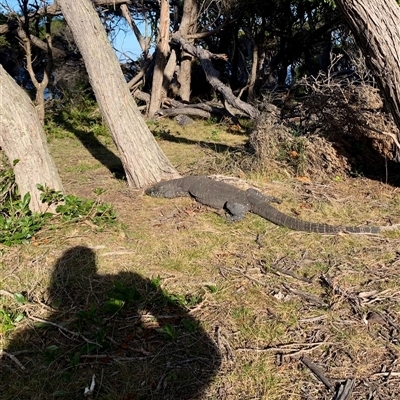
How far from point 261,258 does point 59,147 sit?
7.35 meters

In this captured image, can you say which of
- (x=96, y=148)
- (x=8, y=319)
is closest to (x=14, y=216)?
(x=8, y=319)

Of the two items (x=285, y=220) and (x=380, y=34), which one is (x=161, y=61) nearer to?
(x=380, y=34)

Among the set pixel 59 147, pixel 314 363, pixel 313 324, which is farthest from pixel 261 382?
pixel 59 147

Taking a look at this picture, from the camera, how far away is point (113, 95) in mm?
6820

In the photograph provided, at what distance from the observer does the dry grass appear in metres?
3.08

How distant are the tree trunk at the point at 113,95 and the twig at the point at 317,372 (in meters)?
4.41

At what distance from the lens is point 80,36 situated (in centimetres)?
672

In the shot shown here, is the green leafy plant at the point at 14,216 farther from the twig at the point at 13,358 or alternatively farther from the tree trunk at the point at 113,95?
the tree trunk at the point at 113,95

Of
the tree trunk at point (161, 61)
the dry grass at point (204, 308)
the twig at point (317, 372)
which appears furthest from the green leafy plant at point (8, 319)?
the tree trunk at point (161, 61)

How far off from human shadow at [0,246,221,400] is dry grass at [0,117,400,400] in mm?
10

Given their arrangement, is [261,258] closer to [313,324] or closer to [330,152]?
[313,324]

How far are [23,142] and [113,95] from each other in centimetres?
194

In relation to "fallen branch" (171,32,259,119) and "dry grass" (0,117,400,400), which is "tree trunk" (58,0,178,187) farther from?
"fallen branch" (171,32,259,119)

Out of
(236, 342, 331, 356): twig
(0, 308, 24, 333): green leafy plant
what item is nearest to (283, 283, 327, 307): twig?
(236, 342, 331, 356): twig
